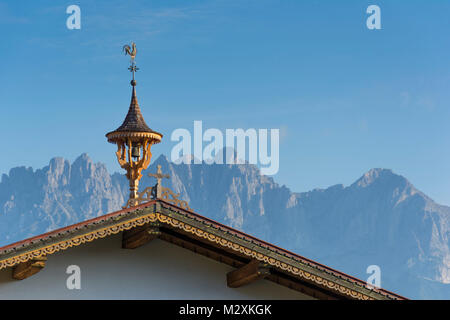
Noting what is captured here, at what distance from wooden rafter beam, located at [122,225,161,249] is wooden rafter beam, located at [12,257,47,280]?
→ 1.58 meters

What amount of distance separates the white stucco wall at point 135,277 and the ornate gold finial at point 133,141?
12.9 ft

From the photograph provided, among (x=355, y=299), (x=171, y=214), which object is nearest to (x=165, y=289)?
(x=171, y=214)

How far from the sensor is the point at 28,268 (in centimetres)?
1292

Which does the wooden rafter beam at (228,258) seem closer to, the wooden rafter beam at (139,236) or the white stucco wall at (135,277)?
the white stucco wall at (135,277)

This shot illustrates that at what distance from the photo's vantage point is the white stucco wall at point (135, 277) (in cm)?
1334

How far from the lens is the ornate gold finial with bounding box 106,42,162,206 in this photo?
59.0ft

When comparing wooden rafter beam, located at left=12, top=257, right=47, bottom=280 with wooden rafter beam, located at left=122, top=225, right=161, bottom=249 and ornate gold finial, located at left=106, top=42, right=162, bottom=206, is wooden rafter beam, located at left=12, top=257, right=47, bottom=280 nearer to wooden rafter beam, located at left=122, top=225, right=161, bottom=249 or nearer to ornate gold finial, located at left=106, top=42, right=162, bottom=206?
wooden rafter beam, located at left=122, top=225, right=161, bottom=249

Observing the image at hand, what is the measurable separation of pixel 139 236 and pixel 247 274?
2.03 m

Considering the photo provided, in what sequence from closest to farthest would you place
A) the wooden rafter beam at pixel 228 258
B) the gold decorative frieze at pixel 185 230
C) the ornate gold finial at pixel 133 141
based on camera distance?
the gold decorative frieze at pixel 185 230 < the wooden rafter beam at pixel 228 258 < the ornate gold finial at pixel 133 141

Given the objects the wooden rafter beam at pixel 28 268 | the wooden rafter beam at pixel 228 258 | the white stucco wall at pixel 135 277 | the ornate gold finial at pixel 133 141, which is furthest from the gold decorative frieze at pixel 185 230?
the ornate gold finial at pixel 133 141

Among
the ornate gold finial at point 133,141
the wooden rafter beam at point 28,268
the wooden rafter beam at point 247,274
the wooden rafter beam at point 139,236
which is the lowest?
the wooden rafter beam at point 247,274
